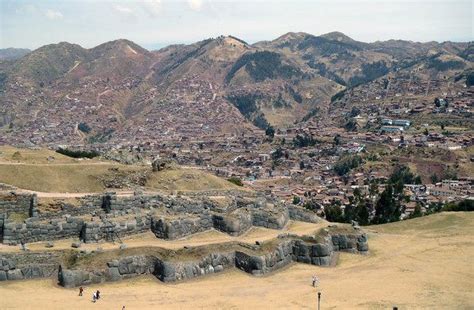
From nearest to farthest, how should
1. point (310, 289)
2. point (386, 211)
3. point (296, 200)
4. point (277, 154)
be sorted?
point (310, 289)
point (386, 211)
point (296, 200)
point (277, 154)

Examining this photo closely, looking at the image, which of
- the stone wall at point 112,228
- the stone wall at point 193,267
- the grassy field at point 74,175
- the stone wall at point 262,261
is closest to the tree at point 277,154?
the grassy field at point 74,175

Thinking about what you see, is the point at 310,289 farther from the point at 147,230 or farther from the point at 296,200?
the point at 296,200

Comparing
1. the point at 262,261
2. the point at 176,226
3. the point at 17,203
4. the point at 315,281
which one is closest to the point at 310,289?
the point at 315,281

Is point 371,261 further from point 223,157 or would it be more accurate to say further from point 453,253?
point 223,157

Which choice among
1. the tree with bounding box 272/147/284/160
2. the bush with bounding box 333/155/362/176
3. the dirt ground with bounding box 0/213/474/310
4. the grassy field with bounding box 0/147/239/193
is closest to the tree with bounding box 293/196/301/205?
the bush with bounding box 333/155/362/176

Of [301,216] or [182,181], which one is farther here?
[182,181]

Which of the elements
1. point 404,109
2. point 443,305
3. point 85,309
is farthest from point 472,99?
point 85,309
